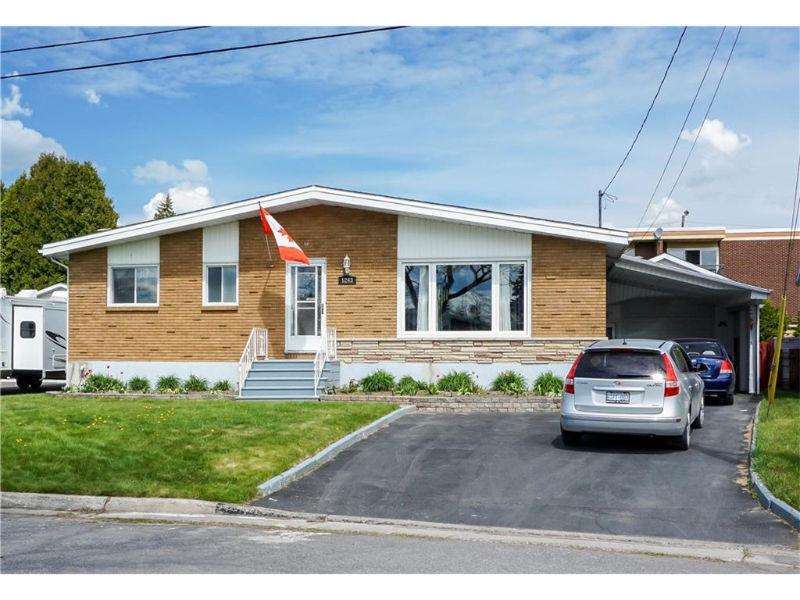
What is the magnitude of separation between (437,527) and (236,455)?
3.77 metres

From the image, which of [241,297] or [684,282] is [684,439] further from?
[241,297]

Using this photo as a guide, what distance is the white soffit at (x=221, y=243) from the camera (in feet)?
71.0

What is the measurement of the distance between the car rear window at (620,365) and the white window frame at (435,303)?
6.84 metres

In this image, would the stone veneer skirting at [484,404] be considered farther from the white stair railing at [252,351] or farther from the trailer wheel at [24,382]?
the trailer wheel at [24,382]

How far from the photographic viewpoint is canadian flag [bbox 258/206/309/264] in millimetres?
19922

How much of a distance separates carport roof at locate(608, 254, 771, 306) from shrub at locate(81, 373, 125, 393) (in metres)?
12.6

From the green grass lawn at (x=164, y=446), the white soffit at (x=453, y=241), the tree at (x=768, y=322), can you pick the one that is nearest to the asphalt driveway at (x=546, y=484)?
the green grass lawn at (x=164, y=446)

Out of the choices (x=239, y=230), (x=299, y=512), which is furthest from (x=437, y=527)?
(x=239, y=230)

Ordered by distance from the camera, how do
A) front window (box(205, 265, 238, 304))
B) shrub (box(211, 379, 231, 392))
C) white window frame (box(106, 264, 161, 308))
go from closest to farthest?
shrub (box(211, 379, 231, 392))
front window (box(205, 265, 238, 304))
white window frame (box(106, 264, 161, 308))

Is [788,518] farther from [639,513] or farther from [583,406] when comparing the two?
[583,406]

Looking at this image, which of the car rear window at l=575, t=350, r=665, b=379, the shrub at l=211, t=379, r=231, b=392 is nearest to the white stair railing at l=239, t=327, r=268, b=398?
the shrub at l=211, t=379, r=231, b=392

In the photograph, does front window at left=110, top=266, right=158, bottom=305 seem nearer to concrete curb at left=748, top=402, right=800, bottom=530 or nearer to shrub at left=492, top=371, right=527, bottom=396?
shrub at left=492, top=371, right=527, bottom=396

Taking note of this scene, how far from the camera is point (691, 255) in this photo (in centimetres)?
4481

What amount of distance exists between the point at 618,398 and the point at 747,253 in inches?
1461
